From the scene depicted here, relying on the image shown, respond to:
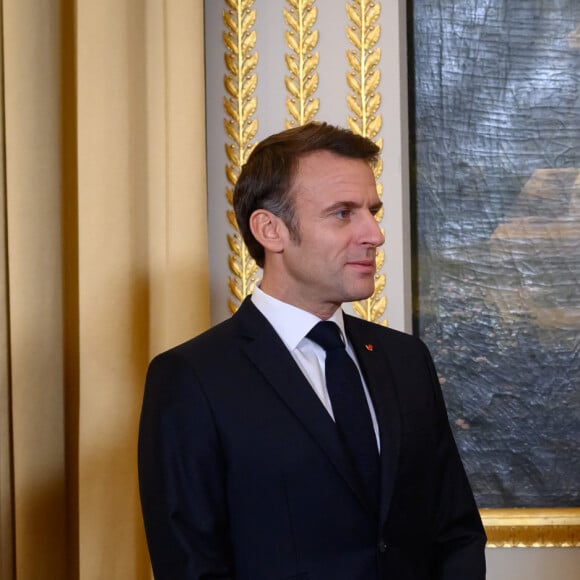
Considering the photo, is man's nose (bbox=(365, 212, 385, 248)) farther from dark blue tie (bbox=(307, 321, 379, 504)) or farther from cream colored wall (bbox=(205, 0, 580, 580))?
cream colored wall (bbox=(205, 0, 580, 580))

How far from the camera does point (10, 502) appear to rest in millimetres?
2475

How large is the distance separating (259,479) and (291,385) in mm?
188

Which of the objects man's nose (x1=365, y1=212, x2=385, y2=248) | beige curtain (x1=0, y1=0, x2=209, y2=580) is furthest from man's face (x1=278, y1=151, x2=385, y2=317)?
beige curtain (x1=0, y1=0, x2=209, y2=580)

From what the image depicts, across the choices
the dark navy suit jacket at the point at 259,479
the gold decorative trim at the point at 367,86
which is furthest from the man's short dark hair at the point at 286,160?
the gold decorative trim at the point at 367,86

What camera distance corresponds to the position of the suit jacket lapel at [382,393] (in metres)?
1.78

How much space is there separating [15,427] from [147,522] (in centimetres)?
82

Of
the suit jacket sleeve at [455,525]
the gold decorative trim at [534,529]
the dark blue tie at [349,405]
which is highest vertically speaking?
the dark blue tie at [349,405]

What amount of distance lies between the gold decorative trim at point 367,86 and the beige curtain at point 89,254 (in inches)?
16.9

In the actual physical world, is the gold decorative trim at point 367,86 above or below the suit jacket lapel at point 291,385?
above

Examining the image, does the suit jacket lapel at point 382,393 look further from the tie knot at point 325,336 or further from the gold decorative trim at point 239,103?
the gold decorative trim at point 239,103

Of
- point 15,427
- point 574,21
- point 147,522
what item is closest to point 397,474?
point 147,522

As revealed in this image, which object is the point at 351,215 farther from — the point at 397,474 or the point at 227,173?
the point at 227,173

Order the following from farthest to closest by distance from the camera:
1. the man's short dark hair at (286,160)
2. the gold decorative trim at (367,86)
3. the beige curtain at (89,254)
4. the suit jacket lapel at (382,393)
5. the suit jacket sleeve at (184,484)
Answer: the gold decorative trim at (367,86)
the beige curtain at (89,254)
the man's short dark hair at (286,160)
the suit jacket lapel at (382,393)
the suit jacket sleeve at (184,484)

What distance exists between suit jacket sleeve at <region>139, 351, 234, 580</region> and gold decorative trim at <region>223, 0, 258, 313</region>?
93cm
